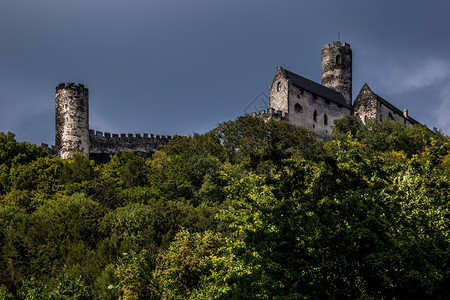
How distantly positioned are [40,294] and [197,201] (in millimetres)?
18764

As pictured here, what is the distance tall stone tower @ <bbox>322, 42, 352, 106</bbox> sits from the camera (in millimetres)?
72312

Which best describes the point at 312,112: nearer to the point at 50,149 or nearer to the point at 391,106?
the point at 391,106

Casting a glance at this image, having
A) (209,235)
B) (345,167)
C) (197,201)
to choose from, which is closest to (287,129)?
(197,201)

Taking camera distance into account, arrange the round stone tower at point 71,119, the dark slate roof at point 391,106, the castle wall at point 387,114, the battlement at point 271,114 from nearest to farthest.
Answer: the round stone tower at point 71,119, the battlement at point 271,114, the castle wall at point 387,114, the dark slate roof at point 391,106

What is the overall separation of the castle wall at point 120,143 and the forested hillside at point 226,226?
11.5 feet

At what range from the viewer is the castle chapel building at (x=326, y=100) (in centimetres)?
6081

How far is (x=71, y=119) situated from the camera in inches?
1949

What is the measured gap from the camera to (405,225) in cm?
1708

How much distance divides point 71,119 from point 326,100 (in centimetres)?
3059

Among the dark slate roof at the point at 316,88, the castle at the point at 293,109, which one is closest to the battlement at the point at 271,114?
the castle at the point at 293,109

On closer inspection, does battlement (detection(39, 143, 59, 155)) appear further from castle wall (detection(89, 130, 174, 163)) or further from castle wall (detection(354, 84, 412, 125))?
castle wall (detection(354, 84, 412, 125))

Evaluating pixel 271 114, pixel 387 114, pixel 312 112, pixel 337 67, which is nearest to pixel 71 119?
pixel 271 114

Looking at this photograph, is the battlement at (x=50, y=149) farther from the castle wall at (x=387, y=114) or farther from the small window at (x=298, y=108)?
the castle wall at (x=387, y=114)

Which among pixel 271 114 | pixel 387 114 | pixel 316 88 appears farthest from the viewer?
pixel 387 114
